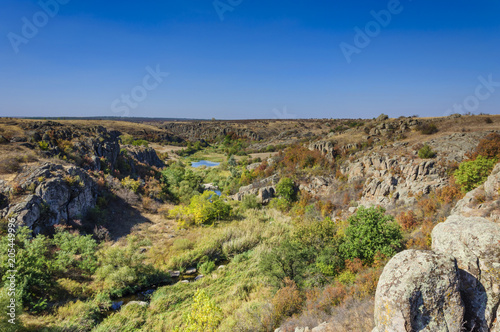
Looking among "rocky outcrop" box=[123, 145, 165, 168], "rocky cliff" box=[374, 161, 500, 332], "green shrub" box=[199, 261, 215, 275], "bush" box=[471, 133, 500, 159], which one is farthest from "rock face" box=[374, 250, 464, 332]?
"rocky outcrop" box=[123, 145, 165, 168]

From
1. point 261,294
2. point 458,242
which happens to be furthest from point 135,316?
point 458,242

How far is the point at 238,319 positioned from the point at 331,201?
58.5 ft

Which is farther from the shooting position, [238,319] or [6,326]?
[238,319]

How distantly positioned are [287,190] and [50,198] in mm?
22989

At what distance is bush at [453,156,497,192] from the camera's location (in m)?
15.1

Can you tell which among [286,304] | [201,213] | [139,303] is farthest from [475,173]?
[139,303]

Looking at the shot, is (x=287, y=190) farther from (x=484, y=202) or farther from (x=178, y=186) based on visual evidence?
(x=484, y=202)

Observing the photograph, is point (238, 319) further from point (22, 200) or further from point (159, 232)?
point (22, 200)

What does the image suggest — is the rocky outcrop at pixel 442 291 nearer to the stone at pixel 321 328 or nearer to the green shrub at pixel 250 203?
the stone at pixel 321 328

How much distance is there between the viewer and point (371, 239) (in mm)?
12539

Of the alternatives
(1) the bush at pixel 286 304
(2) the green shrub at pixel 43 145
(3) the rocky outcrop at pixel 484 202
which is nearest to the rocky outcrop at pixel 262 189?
(1) the bush at pixel 286 304

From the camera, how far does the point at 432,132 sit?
29188 mm

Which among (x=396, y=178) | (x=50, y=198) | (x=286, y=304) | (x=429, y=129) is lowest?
(x=286, y=304)

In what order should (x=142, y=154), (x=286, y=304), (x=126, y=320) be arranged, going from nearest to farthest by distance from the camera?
(x=286, y=304) → (x=126, y=320) → (x=142, y=154)
